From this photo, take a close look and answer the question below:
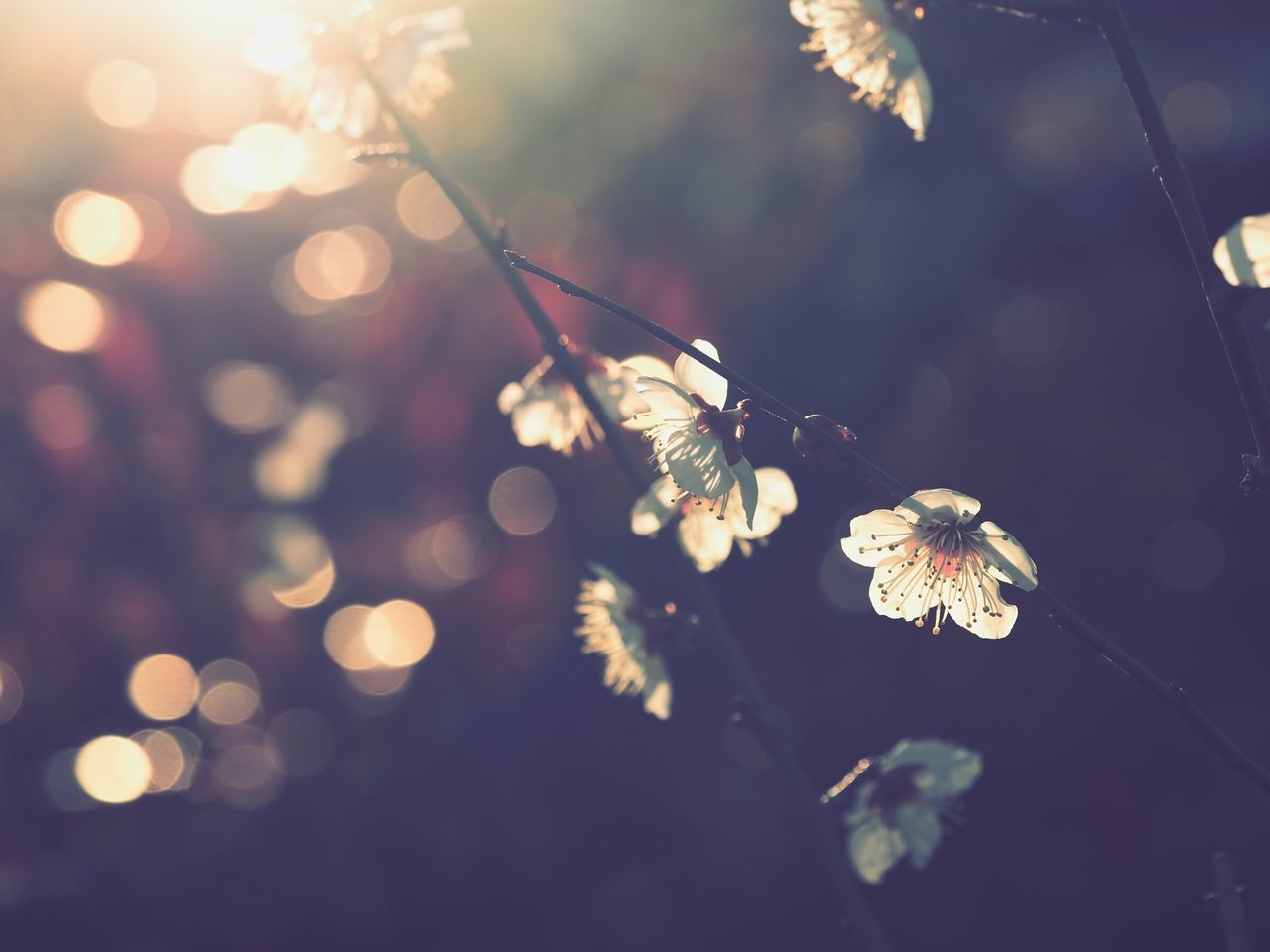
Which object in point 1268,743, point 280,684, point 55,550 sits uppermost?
point 55,550

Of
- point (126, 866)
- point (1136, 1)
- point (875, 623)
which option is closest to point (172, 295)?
point (126, 866)

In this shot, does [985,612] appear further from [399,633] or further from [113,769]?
[113,769]

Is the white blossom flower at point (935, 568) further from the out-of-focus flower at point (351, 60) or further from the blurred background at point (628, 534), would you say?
the blurred background at point (628, 534)

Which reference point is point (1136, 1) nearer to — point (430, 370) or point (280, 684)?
point (430, 370)

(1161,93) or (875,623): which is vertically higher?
(1161,93)

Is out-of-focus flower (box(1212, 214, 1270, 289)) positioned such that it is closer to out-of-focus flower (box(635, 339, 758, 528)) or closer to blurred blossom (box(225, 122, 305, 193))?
out-of-focus flower (box(635, 339, 758, 528))

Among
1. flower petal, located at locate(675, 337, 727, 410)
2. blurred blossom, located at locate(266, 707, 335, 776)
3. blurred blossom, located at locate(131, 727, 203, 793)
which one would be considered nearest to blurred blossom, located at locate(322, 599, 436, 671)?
blurred blossom, located at locate(266, 707, 335, 776)
